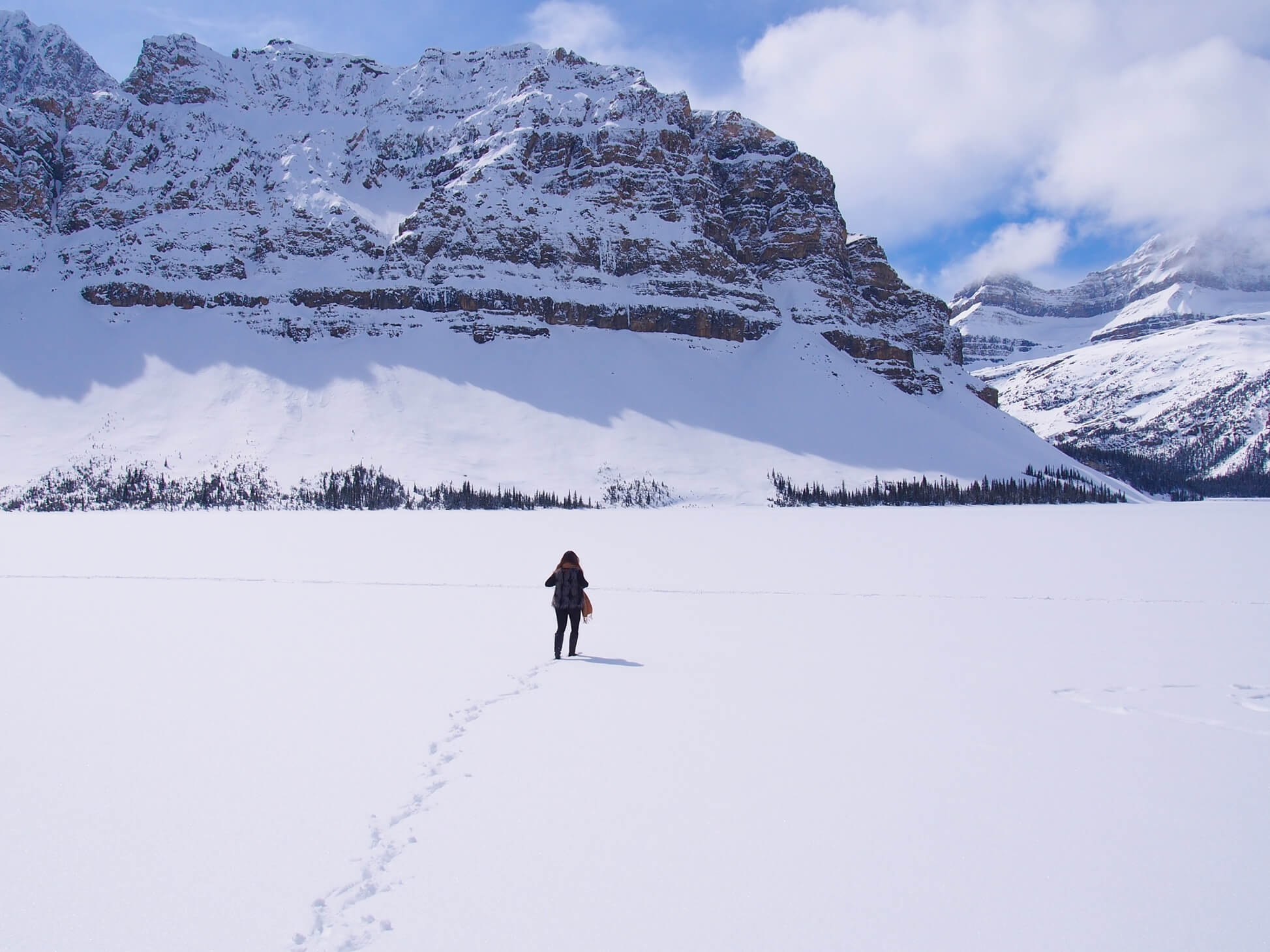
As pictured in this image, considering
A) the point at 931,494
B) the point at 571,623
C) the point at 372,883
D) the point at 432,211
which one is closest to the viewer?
the point at 372,883

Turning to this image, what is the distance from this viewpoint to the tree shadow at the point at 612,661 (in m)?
12.2

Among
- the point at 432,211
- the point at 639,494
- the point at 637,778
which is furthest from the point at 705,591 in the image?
the point at 432,211

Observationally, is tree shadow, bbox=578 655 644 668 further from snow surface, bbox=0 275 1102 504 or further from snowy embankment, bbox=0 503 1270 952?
snow surface, bbox=0 275 1102 504

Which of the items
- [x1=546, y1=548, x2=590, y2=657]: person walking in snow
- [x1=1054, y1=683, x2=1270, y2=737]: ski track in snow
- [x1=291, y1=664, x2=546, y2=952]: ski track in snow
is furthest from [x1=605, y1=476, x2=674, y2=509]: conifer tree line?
[x1=291, y1=664, x2=546, y2=952]: ski track in snow

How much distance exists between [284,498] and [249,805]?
345 ft

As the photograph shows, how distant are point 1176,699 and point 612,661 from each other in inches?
329

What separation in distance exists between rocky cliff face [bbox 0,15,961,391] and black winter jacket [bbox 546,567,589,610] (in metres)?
138

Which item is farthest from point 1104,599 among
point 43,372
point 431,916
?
point 43,372

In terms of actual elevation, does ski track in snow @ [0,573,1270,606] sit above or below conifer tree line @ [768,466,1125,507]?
below

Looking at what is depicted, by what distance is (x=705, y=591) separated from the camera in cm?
2061

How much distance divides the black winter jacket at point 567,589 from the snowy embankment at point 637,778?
41.7 inches

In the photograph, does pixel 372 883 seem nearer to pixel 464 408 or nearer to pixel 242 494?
pixel 242 494

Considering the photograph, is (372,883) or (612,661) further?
(612,661)

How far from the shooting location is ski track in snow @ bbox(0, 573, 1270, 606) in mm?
18750
